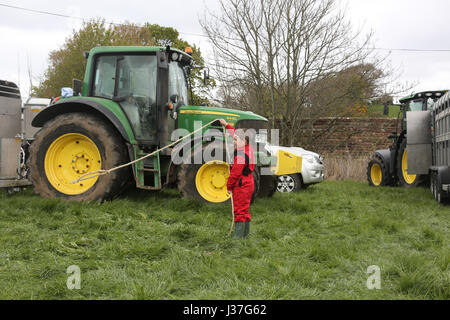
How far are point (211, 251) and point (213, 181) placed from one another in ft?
8.06

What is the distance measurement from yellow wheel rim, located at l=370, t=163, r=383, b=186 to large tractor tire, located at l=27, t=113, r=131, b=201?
8.56 meters

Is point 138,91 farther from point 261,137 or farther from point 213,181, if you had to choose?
point 261,137

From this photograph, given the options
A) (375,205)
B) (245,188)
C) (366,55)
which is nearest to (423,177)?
(375,205)

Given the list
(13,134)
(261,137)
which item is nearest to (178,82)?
(261,137)

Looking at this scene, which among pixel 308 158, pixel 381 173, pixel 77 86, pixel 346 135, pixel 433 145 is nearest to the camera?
pixel 77 86

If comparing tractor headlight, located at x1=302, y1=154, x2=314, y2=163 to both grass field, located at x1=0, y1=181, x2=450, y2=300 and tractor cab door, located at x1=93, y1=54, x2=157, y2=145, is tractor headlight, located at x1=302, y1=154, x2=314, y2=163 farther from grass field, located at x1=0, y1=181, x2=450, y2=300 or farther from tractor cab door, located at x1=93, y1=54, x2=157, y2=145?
tractor cab door, located at x1=93, y1=54, x2=157, y2=145

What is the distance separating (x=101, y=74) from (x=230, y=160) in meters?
2.75

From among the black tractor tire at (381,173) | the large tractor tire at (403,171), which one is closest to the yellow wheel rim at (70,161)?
the large tractor tire at (403,171)

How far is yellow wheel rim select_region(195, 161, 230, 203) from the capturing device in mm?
6887

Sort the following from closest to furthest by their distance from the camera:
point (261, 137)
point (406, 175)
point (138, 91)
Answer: point (138, 91), point (261, 137), point (406, 175)

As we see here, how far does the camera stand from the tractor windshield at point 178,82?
7.23m

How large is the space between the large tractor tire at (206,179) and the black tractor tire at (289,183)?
3.17m

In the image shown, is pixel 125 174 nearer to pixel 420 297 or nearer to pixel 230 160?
pixel 230 160

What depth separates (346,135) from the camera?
1808cm
